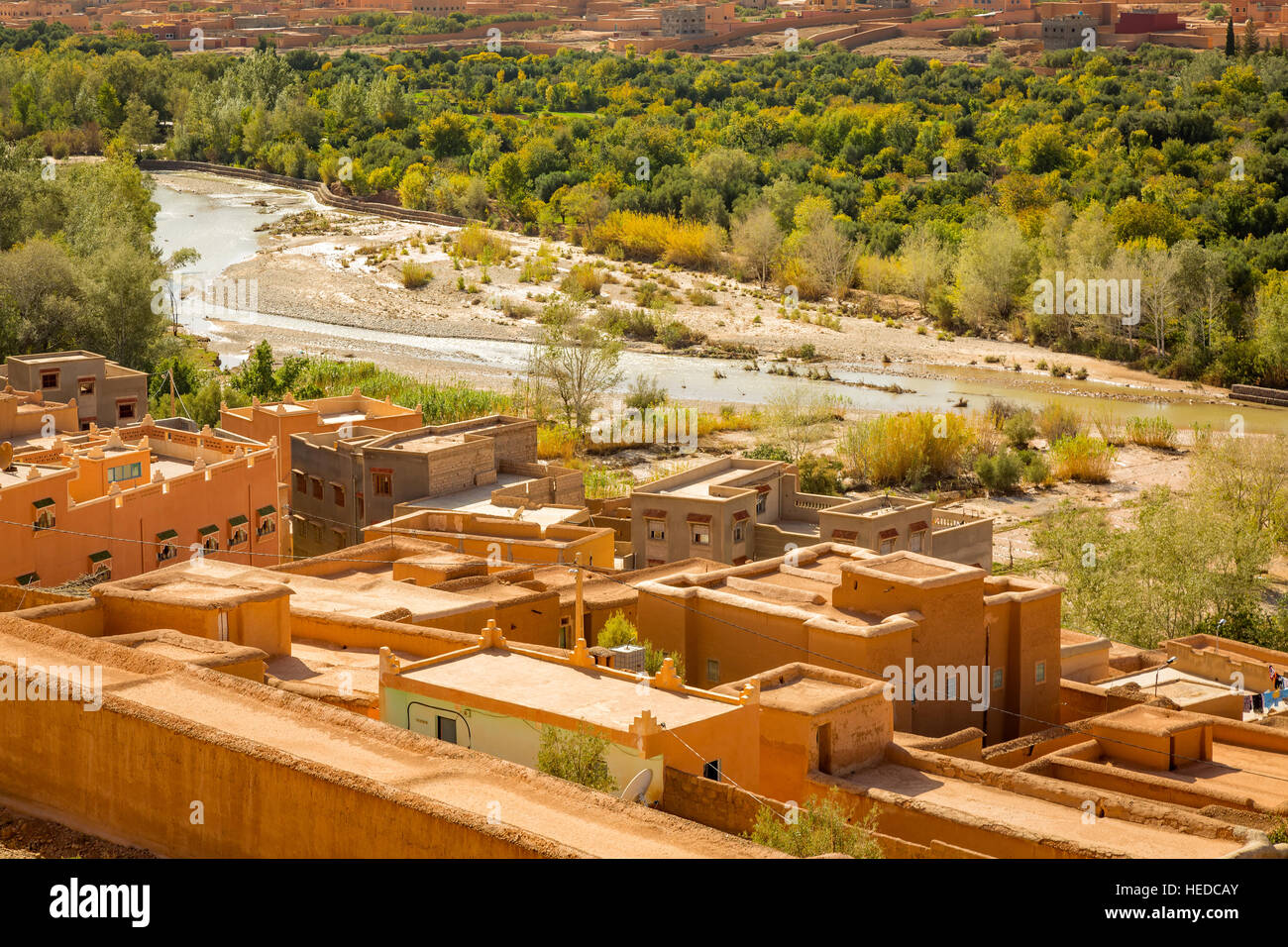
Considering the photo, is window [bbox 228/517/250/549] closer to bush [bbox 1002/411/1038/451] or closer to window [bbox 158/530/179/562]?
window [bbox 158/530/179/562]

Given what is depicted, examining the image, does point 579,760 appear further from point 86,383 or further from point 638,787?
point 86,383

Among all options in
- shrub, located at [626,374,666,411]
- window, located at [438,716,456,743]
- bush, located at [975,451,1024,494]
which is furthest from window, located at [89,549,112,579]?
shrub, located at [626,374,666,411]

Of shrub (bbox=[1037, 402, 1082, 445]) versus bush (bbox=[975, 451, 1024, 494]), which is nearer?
bush (bbox=[975, 451, 1024, 494])

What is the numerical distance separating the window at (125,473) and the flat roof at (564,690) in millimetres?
10947

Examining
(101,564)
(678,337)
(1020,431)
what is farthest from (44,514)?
(678,337)

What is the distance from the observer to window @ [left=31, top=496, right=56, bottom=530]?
79.0 ft

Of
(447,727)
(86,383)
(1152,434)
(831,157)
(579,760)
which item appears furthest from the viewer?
(831,157)

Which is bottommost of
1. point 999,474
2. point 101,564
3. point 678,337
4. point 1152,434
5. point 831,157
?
point 999,474

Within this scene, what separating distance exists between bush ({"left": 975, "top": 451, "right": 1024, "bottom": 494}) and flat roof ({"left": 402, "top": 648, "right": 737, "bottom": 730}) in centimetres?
2849

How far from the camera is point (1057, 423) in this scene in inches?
1980

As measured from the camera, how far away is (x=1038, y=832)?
637 inches

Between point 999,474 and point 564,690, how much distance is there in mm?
29807
